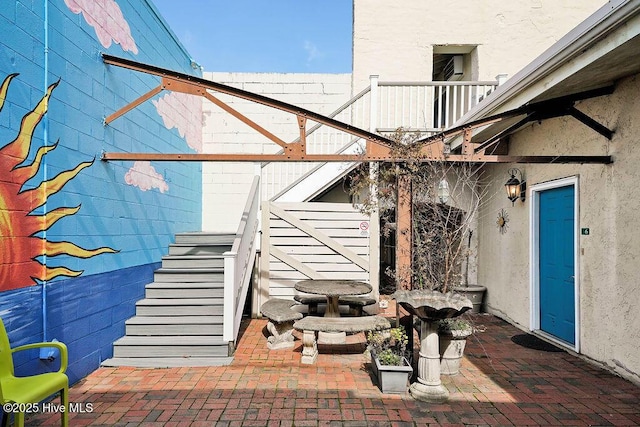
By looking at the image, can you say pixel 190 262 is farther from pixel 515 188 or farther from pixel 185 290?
pixel 515 188

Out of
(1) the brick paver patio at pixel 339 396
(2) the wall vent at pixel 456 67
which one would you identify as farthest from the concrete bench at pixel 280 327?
(2) the wall vent at pixel 456 67

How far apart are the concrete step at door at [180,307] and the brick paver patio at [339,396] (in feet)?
2.41

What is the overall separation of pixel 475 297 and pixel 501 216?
1594 mm

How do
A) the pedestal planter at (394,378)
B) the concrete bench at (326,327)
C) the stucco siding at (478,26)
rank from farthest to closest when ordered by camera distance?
the stucco siding at (478,26) → the concrete bench at (326,327) → the pedestal planter at (394,378)

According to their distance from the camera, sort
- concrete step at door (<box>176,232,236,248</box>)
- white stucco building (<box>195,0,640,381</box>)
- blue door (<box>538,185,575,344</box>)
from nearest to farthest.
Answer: white stucco building (<box>195,0,640,381</box>) < blue door (<box>538,185,575,344</box>) < concrete step at door (<box>176,232,236,248</box>)

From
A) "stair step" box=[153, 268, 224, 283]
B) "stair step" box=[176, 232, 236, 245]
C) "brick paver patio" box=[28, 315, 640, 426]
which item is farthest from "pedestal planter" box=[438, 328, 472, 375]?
"stair step" box=[176, 232, 236, 245]

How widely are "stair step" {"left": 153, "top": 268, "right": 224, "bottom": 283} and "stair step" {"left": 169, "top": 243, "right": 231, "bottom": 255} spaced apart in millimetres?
559

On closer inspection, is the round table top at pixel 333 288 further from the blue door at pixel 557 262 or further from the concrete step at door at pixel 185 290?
the blue door at pixel 557 262

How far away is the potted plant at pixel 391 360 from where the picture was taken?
3.68 meters

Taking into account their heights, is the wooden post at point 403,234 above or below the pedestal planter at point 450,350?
above

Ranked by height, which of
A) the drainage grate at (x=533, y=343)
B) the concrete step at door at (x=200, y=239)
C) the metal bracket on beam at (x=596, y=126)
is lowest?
the drainage grate at (x=533, y=343)

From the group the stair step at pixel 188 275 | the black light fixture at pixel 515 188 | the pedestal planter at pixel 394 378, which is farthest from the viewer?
the black light fixture at pixel 515 188

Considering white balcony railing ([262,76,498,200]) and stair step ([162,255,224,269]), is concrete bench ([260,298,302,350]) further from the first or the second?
white balcony railing ([262,76,498,200])

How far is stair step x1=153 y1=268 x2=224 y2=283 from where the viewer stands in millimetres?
5555
